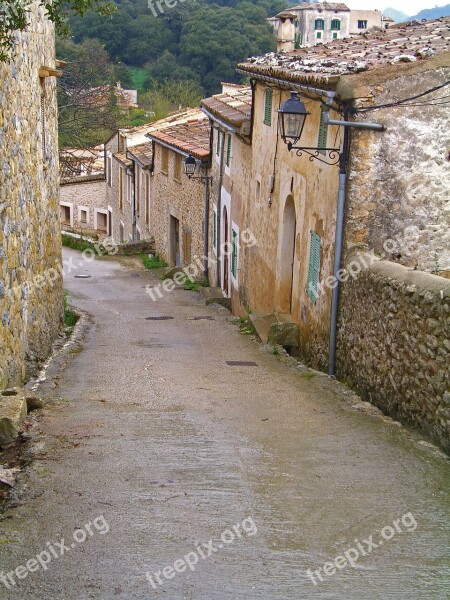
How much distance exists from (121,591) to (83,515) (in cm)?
91

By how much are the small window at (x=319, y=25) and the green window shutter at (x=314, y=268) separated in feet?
266

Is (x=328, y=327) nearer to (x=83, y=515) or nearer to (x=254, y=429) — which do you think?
(x=254, y=429)

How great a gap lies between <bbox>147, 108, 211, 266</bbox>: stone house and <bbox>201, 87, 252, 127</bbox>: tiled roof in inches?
68.3

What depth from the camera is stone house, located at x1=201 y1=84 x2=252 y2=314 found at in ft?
56.6

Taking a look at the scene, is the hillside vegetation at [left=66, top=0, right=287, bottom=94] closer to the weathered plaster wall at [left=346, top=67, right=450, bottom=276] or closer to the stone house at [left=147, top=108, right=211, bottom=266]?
the stone house at [left=147, top=108, right=211, bottom=266]

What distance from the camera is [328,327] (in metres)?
10.2

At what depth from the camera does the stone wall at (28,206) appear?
752 cm

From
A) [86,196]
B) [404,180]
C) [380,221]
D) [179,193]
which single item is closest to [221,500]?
[380,221]

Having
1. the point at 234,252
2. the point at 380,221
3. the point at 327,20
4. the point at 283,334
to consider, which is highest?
the point at 327,20

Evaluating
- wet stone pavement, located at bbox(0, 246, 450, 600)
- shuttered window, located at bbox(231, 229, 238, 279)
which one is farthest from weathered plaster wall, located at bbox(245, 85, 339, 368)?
wet stone pavement, located at bbox(0, 246, 450, 600)

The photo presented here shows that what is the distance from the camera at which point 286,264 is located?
537 inches

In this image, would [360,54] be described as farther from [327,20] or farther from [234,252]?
[327,20]

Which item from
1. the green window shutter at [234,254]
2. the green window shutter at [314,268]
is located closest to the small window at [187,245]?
the green window shutter at [234,254]

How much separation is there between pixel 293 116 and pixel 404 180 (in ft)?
5.40
